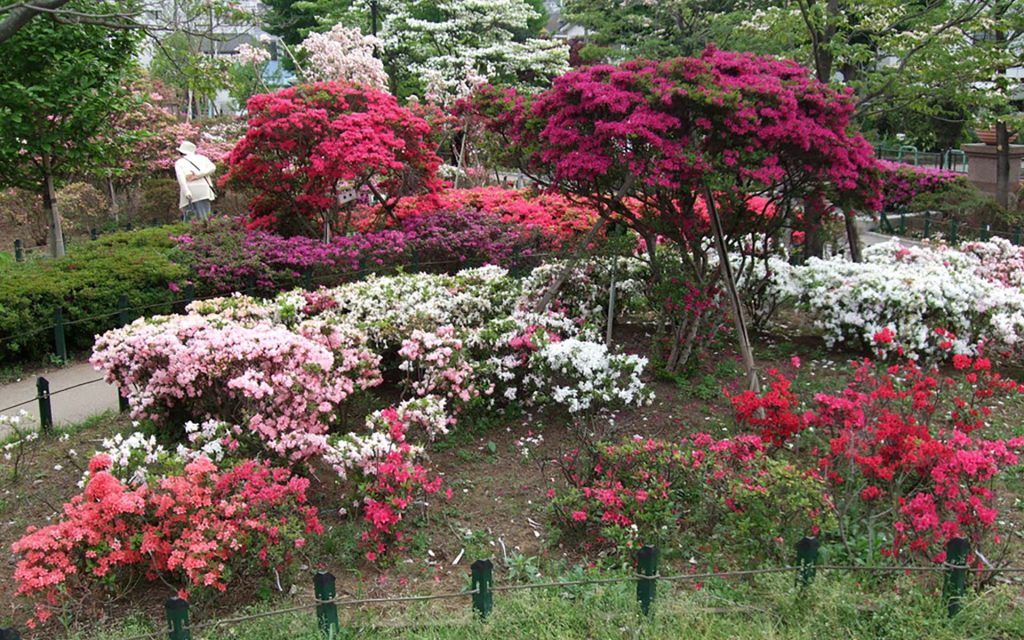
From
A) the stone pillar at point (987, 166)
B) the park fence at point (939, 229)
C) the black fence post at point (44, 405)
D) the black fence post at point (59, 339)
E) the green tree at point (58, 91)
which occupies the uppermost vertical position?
the green tree at point (58, 91)

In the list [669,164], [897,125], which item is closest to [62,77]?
[669,164]

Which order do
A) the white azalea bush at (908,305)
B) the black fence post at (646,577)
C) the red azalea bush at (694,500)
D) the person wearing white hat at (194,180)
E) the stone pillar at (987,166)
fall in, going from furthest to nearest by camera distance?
the stone pillar at (987,166) → the person wearing white hat at (194,180) → the white azalea bush at (908,305) → the red azalea bush at (694,500) → the black fence post at (646,577)

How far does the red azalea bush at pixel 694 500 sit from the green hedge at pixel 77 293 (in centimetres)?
538

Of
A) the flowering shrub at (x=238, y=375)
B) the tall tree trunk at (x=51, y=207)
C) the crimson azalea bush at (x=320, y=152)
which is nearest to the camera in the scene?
the flowering shrub at (x=238, y=375)

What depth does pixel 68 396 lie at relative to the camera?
8.02 metres

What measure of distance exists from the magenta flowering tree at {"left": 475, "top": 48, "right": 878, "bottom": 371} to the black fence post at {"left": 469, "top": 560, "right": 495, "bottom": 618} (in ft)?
11.9

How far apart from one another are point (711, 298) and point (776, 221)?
2.92ft

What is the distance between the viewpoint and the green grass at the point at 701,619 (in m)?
3.90

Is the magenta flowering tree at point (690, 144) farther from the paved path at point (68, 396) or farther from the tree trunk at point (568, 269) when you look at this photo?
the paved path at point (68, 396)

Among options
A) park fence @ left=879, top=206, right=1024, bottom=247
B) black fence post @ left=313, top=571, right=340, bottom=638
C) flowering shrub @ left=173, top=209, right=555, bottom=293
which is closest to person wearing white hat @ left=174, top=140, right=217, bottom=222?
flowering shrub @ left=173, top=209, right=555, bottom=293

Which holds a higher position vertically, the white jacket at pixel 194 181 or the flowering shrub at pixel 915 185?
the white jacket at pixel 194 181

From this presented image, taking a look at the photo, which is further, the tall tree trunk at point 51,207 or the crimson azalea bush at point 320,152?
the tall tree trunk at point 51,207

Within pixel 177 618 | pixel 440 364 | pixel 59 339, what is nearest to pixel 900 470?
pixel 440 364

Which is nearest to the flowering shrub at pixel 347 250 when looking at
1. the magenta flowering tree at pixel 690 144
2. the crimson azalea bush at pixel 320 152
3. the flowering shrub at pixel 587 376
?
the crimson azalea bush at pixel 320 152
